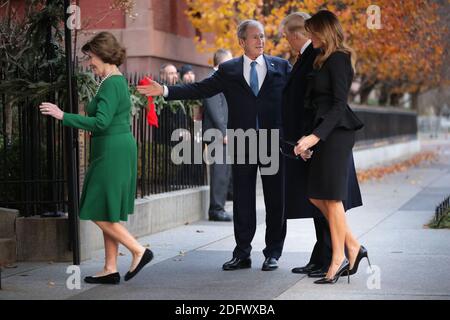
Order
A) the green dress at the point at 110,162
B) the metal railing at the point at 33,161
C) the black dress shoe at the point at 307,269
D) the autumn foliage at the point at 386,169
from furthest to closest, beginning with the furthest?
the autumn foliage at the point at 386,169 → the metal railing at the point at 33,161 → the black dress shoe at the point at 307,269 → the green dress at the point at 110,162

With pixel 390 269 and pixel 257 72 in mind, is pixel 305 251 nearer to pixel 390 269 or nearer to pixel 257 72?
pixel 390 269

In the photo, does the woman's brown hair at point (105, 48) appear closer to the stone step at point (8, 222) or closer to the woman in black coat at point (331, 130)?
the woman in black coat at point (331, 130)

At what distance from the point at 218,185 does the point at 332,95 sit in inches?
195

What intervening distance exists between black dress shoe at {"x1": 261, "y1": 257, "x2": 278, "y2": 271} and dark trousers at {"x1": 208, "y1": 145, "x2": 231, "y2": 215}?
3.96m

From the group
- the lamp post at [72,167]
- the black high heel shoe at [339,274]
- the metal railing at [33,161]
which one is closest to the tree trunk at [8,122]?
the metal railing at [33,161]

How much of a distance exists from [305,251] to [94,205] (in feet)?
9.42

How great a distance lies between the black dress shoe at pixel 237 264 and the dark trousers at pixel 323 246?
2.00 feet

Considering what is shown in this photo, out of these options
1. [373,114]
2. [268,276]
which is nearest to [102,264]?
[268,276]

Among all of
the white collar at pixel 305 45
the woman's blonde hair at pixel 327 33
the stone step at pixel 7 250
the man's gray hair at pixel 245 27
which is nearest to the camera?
the woman's blonde hair at pixel 327 33

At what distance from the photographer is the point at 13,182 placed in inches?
369

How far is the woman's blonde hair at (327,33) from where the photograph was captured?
7.88 meters

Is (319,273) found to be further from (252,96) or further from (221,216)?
(221,216)

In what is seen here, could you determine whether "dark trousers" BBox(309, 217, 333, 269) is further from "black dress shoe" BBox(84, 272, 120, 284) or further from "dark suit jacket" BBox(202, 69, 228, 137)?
"dark suit jacket" BBox(202, 69, 228, 137)
